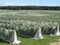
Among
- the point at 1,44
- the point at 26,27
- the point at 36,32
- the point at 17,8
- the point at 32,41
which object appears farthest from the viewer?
the point at 17,8

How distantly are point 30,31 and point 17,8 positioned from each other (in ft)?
334

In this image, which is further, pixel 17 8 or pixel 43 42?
pixel 17 8

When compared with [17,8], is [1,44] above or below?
above

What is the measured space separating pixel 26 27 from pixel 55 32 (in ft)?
15.0

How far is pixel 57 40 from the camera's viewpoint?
107ft

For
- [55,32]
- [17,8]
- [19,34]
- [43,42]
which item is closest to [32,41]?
[43,42]

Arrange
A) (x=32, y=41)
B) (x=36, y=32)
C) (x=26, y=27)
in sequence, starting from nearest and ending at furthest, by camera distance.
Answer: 1. (x=32, y=41)
2. (x=36, y=32)
3. (x=26, y=27)

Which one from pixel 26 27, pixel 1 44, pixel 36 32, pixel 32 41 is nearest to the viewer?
pixel 1 44

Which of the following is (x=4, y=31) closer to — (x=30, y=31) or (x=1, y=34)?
(x=1, y=34)

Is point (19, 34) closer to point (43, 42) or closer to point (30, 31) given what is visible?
point (30, 31)

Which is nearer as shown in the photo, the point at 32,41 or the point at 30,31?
the point at 32,41

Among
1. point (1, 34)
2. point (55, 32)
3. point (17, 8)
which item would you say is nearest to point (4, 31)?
point (1, 34)

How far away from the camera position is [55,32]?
3875 cm

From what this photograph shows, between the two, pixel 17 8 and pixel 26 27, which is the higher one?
pixel 26 27
